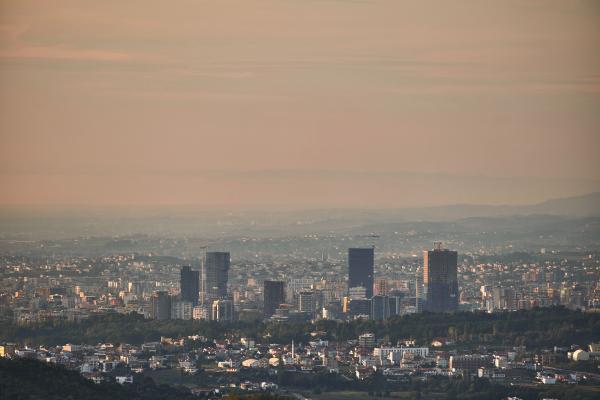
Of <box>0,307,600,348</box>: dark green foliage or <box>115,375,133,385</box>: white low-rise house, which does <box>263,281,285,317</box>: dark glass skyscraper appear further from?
<box>115,375,133,385</box>: white low-rise house

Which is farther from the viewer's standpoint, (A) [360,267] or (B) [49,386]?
(A) [360,267]

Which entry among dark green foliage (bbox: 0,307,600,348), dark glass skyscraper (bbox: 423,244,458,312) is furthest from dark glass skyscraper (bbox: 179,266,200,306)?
dark green foliage (bbox: 0,307,600,348)

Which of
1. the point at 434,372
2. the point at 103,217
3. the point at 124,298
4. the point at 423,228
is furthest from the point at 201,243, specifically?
the point at 434,372

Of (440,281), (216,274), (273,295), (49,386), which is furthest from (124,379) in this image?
(216,274)

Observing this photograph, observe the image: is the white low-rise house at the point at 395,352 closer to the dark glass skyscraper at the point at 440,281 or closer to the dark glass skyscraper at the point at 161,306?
the dark glass skyscraper at the point at 161,306

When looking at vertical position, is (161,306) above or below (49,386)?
above

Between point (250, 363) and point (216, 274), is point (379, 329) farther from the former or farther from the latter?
point (216, 274)
